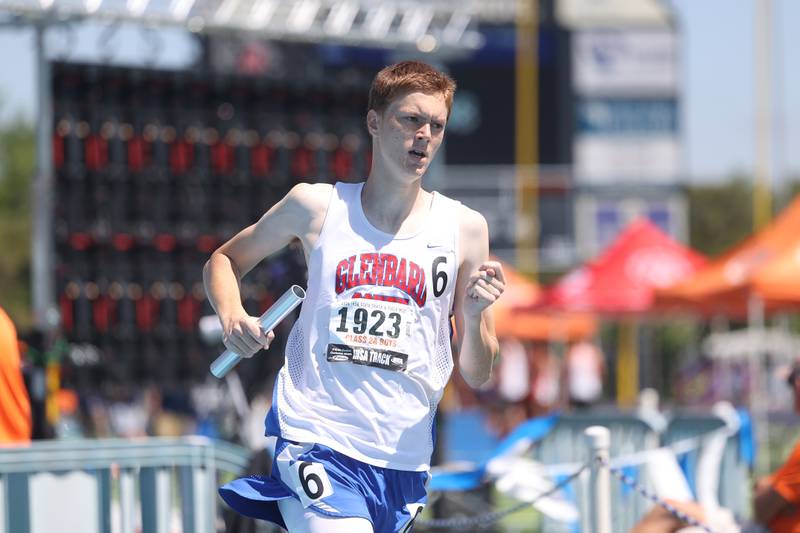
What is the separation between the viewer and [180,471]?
18.0ft

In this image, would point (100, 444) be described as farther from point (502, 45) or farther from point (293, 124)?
point (502, 45)

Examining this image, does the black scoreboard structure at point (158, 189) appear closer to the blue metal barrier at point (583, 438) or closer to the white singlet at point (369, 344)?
the blue metal barrier at point (583, 438)

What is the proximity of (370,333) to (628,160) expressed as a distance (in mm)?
34328

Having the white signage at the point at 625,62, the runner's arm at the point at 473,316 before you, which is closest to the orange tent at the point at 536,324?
the white signage at the point at 625,62

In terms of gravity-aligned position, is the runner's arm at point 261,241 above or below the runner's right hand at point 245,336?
above

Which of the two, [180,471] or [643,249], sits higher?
[643,249]

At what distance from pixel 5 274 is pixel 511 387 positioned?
2904 centimetres

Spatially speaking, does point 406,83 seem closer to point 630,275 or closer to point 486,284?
point 486,284

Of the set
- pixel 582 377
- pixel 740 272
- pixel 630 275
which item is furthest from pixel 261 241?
pixel 582 377

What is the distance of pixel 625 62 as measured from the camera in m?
37.7

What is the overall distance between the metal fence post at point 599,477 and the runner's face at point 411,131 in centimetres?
183

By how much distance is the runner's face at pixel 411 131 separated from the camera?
402 centimetres

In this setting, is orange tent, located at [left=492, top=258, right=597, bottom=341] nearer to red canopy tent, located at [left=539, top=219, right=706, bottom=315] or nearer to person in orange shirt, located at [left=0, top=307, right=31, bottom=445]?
red canopy tent, located at [left=539, top=219, right=706, bottom=315]

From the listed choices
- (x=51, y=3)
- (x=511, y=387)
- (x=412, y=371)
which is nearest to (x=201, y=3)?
(x=51, y=3)
